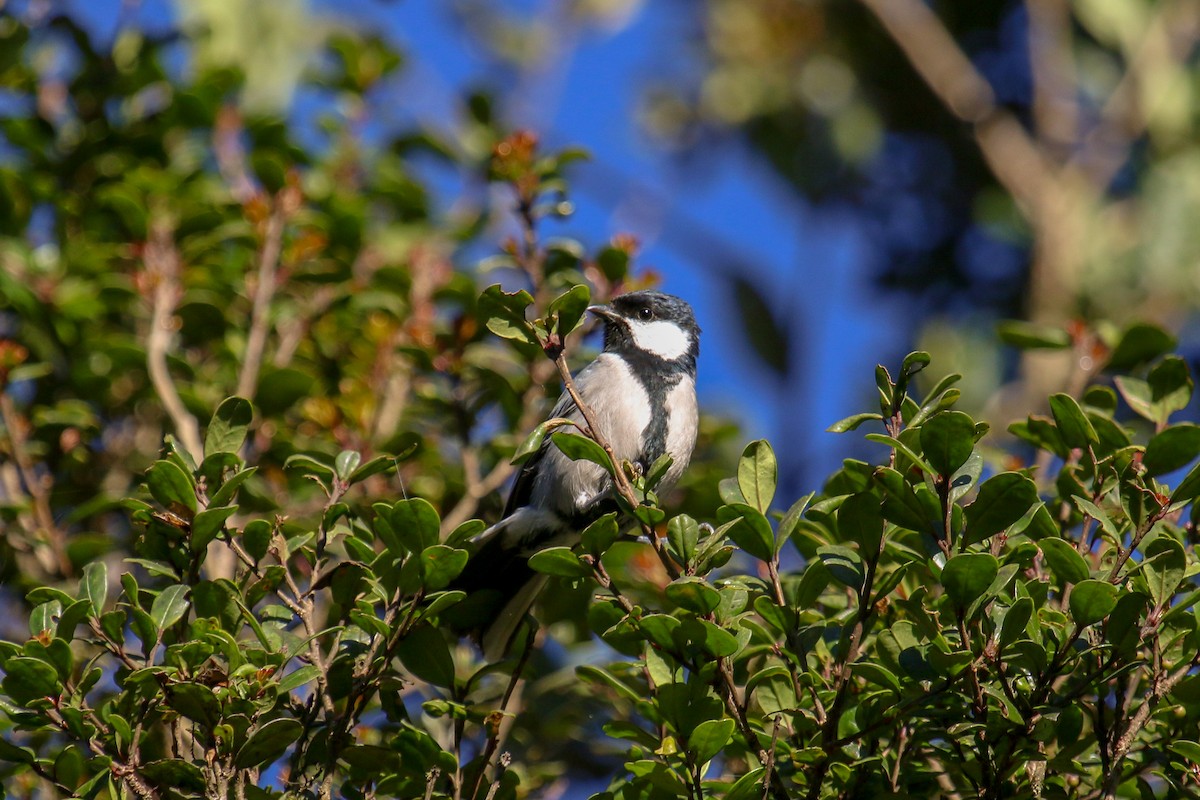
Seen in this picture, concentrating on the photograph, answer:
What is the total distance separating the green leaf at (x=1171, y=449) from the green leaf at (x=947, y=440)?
470 millimetres

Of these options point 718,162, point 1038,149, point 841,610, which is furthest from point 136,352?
point 1038,149

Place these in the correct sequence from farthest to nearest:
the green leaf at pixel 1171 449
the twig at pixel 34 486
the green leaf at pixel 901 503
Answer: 1. the twig at pixel 34 486
2. the green leaf at pixel 1171 449
3. the green leaf at pixel 901 503

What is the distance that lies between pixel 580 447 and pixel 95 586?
0.88 metres

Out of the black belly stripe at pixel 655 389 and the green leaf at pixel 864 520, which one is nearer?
the green leaf at pixel 864 520

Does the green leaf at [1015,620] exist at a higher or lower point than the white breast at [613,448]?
lower

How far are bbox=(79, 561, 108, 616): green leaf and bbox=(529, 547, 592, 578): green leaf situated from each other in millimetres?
744

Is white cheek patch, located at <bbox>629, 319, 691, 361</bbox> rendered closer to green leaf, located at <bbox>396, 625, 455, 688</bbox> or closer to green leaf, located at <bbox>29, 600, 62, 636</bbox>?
green leaf, located at <bbox>396, 625, 455, 688</bbox>

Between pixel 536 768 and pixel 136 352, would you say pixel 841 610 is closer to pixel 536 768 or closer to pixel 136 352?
pixel 536 768

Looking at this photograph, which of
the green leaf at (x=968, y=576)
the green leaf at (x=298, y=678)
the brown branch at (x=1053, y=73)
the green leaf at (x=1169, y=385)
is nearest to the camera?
the green leaf at (x=968, y=576)

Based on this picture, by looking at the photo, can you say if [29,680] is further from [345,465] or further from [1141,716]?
[1141,716]

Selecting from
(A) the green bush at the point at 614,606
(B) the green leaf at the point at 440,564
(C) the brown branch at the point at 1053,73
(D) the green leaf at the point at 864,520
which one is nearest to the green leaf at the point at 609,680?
(A) the green bush at the point at 614,606

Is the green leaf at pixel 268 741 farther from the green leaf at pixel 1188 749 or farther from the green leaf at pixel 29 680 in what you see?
the green leaf at pixel 1188 749

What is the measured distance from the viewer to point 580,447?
1941 mm

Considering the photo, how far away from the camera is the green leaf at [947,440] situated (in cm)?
179
